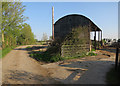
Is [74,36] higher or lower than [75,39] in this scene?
higher

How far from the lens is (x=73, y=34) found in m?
11.6

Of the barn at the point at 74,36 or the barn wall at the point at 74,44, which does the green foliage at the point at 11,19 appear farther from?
the barn wall at the point at 74,44

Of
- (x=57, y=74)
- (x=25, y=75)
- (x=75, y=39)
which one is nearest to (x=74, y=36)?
(x=75, y=39)

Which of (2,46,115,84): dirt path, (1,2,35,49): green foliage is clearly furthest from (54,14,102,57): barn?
(1,2,35,49): green foliage

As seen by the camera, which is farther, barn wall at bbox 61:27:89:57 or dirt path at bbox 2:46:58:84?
barn wall at bbox 61:27:89:57

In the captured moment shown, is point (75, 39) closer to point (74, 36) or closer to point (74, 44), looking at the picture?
point (74, 36)

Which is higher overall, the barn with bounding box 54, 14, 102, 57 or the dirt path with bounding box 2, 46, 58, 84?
the barn with bounding box 54, 14, 102, 57

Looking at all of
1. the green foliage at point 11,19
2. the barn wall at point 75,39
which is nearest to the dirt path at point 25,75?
the barn wall at point 75,39

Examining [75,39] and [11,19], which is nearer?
[75,39]

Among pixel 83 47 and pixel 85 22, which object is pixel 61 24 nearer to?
pixel 85 22

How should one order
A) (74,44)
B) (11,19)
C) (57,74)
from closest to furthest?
1. (57,74)
2. (74,44)
3. (11,19)

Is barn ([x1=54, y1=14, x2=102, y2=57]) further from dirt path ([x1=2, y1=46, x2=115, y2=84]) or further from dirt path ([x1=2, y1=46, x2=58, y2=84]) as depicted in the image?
dirt path ([x1=2, y1=46, x2=58, y2=84])

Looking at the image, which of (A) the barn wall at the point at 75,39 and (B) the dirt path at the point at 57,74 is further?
(A) the barn wall at the point at 75,39

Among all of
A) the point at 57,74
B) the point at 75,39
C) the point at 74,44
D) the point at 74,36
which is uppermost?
the point at 74,36
